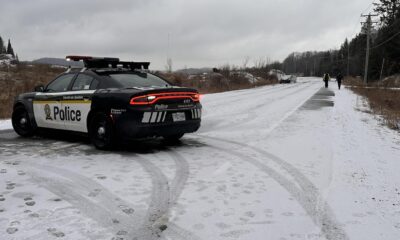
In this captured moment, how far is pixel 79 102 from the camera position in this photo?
731 cm

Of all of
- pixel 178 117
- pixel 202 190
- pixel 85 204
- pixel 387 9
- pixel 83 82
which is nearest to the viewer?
pixel 85 204

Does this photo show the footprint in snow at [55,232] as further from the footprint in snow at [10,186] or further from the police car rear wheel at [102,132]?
the police car rear wheel at [102,132]

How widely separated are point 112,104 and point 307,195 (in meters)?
3.59

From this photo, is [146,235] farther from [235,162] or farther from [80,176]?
[235,162]

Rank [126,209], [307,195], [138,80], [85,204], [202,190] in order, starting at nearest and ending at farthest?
1. [126,209]
2. [85,204]
3. [307,195]
4. [202,190]
5. [138,80]

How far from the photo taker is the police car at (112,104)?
6.57m

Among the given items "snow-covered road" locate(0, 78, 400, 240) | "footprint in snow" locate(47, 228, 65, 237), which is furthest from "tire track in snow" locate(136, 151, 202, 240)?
"footprint in snow" locate(47, 228, 65, 237)

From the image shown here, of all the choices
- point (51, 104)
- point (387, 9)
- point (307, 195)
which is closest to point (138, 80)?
point (51, 104)

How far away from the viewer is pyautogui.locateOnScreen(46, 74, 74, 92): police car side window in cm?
788

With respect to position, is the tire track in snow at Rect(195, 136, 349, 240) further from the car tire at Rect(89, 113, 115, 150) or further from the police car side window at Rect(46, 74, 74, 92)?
the police car side window at Rect(46, 74, 74, 92)

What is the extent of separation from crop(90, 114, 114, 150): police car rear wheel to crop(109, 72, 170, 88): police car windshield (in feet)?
2.30

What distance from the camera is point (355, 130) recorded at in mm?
9891

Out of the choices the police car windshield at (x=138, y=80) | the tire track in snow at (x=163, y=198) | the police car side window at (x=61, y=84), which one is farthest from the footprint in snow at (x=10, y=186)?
the police car side window at (x=61, y=84)

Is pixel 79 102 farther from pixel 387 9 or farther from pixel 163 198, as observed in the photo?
pixel 387 9
